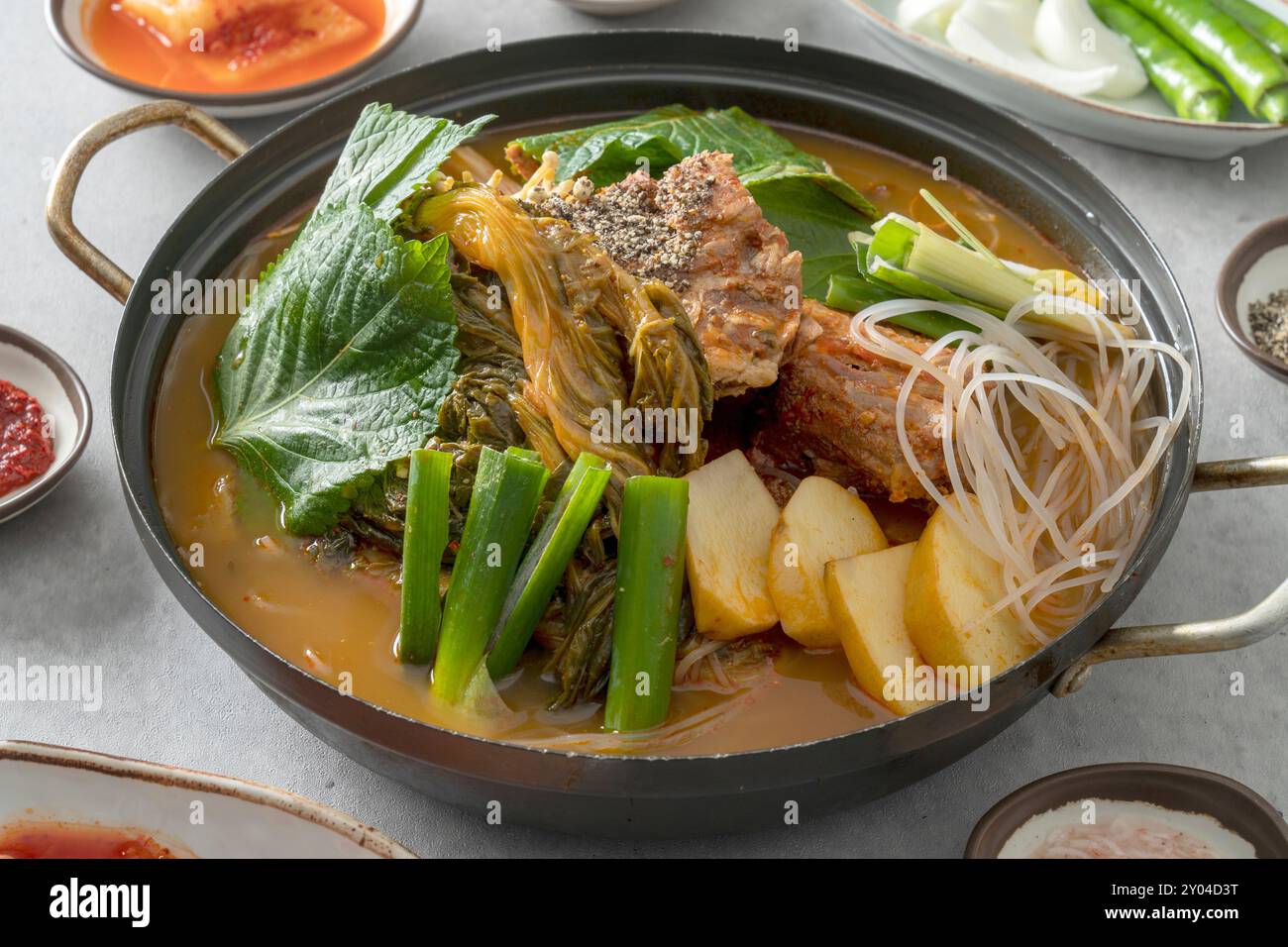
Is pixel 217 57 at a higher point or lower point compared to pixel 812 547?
higher

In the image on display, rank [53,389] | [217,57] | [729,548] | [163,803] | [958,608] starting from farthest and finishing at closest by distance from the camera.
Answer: [217,57] < [53,389] < [729,548] < [958,608] < [163,803]

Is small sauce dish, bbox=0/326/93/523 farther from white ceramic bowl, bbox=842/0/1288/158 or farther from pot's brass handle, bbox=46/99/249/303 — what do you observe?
white ceramic bowl, bbox=842/0/1288/158

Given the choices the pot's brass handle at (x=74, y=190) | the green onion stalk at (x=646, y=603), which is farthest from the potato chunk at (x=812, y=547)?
the pot's brass handle at (x=74, y=190)

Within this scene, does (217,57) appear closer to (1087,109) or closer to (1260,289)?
(1087,109)

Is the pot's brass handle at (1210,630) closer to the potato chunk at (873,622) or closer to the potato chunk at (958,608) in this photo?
the potato chunk at (958,608)

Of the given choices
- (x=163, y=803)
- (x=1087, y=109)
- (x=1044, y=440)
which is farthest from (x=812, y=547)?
(x=1087, y=109)

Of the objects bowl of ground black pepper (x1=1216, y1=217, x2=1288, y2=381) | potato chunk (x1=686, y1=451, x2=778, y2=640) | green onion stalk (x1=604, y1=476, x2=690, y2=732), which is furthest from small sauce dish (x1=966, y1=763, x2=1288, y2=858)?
bowl of ground black pepper (x1=1216, y1=217, x2=1288, y2=381)

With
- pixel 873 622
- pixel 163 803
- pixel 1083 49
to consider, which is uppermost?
pixel 1083 49

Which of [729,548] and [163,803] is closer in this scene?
[163,803]
